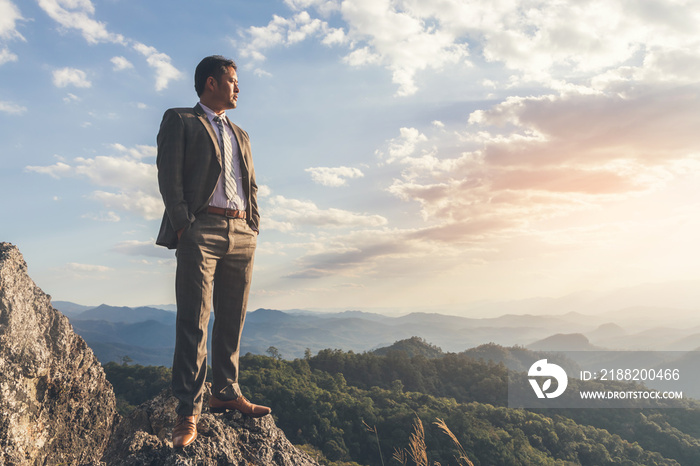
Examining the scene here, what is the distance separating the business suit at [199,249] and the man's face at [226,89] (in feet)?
0.46

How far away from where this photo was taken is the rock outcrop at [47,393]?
703 cm

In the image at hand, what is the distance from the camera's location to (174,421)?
360 centimetres

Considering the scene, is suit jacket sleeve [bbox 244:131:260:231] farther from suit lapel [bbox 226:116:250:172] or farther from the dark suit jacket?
the dark suit jacket

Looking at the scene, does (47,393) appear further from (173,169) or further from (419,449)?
(419,449)

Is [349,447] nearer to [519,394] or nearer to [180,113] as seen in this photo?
[519,394]

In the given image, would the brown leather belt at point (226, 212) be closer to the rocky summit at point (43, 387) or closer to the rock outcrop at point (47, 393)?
the rocky summit at point (43, 387)

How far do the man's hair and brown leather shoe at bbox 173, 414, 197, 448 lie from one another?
243cm

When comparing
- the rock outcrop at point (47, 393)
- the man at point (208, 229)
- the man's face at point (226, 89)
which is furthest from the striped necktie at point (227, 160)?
the rock outcrop at point (47, 393)

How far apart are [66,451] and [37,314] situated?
8.52 feet

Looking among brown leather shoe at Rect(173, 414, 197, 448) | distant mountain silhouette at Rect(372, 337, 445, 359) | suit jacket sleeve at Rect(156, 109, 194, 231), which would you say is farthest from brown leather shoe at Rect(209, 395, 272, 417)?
distant mountain silhouette at Rect(372, 337, 445, 359)

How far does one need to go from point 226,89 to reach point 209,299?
1598 millimetres

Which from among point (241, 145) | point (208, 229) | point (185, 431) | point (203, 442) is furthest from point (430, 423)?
point (208, 229)

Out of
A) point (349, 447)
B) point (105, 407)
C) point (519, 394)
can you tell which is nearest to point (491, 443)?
point (349, 447)

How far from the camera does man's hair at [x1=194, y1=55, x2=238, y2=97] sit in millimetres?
3656
